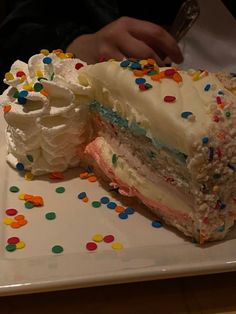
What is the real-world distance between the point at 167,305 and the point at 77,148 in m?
Result: 0.49

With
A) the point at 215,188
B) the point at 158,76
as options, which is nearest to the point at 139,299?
the point at 215,188

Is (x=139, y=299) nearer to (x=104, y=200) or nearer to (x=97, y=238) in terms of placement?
(x=97, y=238)

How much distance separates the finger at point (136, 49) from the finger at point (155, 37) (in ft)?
0.09

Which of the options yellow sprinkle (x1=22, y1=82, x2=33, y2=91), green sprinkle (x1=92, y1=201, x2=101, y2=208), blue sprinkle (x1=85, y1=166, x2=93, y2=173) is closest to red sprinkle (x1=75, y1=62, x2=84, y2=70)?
yellow sprinkle (x1=22, y1=82, x2=33, y2=91)

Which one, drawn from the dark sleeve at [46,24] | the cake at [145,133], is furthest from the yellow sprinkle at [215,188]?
the dark sleeve at [46,24]

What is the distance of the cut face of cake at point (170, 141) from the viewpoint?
0.99 meters

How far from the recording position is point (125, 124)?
46.1 inches

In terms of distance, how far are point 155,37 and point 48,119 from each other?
645mm

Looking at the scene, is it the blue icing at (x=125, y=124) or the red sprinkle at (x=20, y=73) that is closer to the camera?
the blue icing at (x=125, y=124)

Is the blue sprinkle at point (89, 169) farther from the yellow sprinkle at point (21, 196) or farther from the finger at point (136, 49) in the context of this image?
the finger at point (136, 49)

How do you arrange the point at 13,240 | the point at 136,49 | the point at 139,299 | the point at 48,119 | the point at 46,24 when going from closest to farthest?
the point at 139,299 → the point at 13,240 → the point at 48,119 → the point at 136,49 → the point at 46,24

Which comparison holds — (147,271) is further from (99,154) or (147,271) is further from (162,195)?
(99,154)

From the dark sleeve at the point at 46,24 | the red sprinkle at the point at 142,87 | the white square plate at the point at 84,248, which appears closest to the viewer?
the white square plate at the point at 84,248

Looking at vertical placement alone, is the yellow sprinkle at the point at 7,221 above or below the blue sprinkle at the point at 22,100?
below
